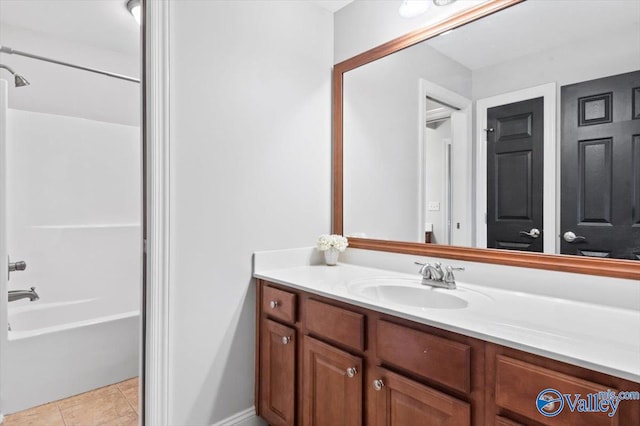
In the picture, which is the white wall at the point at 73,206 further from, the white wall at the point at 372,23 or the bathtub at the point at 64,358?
the white wall at the point at 372,23

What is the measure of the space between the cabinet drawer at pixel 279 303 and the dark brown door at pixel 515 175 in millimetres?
885

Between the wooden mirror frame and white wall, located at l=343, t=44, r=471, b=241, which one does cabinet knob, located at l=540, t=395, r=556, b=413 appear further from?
white wall, located at l=343, t=44, r=471, b=241

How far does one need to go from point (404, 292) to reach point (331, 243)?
54cm

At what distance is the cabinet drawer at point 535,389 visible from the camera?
2.40 ft

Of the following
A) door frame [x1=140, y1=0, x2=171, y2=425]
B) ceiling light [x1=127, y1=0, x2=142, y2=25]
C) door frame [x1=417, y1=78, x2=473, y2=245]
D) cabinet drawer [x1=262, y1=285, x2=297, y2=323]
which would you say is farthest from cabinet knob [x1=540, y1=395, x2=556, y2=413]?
ceiling light [x1=127, y1=0, x2=142, y2=25]

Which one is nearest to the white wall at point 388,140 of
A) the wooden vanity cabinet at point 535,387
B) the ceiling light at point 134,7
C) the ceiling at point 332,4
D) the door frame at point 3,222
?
the ceiling at point 332,4

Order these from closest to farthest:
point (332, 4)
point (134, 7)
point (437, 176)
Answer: point (437, 176), point (332, 4), point (134, 7)

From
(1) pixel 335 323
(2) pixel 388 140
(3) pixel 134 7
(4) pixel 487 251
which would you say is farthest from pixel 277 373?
(3) pixel 134 7

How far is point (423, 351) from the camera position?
1023mm

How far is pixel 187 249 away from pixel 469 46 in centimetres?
155

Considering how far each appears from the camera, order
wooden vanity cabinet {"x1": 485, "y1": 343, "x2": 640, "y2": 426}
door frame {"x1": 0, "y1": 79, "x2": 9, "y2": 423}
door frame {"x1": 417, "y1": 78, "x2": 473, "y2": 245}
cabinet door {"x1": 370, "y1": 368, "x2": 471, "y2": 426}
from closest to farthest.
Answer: wooden vanity cabinet {"x1": 485, "y1": 343, "x2": 640, "y2": 426}, cabinet door {"x1": 370, "y1": 368, "x2": 471, "y2": 426}, door frame {"x1": 417, "y1": 78, "x2": 473, "y2": 245}, door frame {"x1": 0, "y1": 79, "x2": 9, "y2": 423}

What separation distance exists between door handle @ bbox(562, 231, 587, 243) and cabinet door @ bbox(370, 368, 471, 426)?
2.41 ft

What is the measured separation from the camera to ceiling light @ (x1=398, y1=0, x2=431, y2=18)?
64.8 inches

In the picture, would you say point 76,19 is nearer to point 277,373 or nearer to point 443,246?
point 277,373
